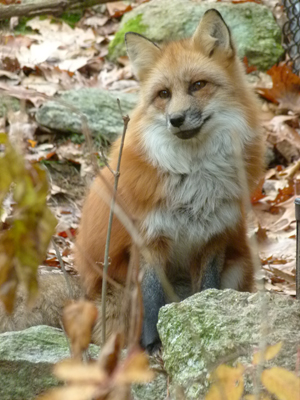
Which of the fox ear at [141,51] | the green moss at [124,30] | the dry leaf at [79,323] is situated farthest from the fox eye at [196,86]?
the green moss at [124,30]

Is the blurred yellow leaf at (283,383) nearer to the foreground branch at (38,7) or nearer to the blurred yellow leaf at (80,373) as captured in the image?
the blurred yellow leaf at (80,373)

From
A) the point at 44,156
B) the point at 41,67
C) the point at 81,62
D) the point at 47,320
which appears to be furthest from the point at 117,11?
the point at 47,320

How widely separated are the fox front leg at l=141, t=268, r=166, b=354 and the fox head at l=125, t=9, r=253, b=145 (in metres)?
1.24

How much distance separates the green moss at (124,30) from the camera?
34.4 feet

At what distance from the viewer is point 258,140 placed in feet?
16.6

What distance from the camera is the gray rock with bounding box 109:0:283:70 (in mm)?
10039

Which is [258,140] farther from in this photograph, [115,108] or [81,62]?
[81,62]

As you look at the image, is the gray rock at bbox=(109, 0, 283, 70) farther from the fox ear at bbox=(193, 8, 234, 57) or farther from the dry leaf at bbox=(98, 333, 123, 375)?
the dry leaf at bbox=(98, 333, 123, 375)

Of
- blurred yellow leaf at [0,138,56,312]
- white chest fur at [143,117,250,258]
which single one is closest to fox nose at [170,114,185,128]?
white chest fur at [143,117,250,258]

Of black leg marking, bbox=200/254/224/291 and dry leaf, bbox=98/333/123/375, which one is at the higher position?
dry leaf, bbox=98/333/123/375

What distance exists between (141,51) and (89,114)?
383 centimetres

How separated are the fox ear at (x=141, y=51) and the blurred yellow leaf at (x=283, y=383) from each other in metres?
3.61

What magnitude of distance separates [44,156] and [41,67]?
2.14m

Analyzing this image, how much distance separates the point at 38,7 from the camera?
2512mm
